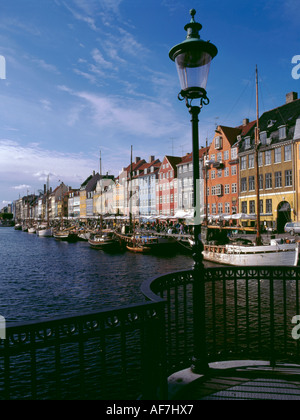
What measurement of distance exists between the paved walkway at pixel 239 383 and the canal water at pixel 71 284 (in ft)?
22.7

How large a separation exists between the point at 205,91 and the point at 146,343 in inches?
133

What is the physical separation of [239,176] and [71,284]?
3788 centimetres

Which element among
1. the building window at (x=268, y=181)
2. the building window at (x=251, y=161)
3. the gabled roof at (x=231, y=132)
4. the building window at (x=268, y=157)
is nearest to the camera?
the building window at (x=268, y=181)

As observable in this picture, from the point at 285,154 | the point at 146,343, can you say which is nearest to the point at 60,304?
the point at 146,343

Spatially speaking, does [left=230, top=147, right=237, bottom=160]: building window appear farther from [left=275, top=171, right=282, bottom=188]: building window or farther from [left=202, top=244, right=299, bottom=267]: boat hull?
[left=202, top=244, right=299, bottom=267]: boat hull

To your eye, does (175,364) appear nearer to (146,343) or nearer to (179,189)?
(146,343)

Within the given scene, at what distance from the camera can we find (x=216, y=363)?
17.0 ft

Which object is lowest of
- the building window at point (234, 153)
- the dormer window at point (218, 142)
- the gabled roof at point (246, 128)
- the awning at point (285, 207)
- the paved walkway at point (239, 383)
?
the paved walkway at point (239, 383)

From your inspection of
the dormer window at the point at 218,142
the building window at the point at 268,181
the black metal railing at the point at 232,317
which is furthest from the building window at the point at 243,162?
the black metal railing at the point at 232,317

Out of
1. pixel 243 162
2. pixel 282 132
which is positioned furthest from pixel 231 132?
pixel 282 132

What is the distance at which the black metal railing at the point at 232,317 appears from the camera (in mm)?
4723

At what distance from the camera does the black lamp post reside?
448 cm

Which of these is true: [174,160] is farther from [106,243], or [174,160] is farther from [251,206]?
[106,243]

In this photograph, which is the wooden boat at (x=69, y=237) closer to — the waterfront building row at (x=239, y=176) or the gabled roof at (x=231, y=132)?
the waterfront building row at (x=239, y=176)
